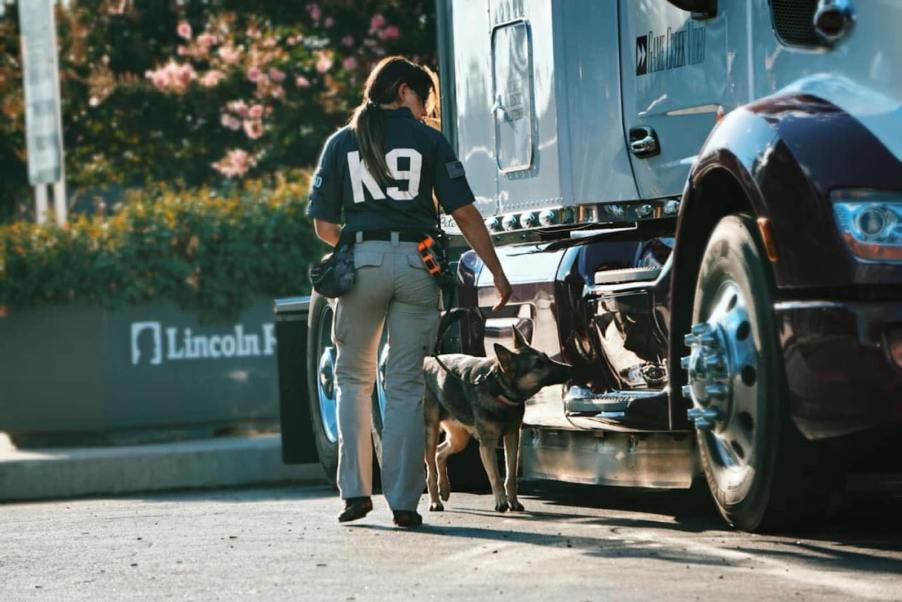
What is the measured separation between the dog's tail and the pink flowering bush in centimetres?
1076

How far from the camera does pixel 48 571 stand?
21.6 ft

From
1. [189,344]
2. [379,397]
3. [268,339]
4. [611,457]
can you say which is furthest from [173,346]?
[611,457]

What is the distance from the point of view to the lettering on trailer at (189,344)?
15.3 metres

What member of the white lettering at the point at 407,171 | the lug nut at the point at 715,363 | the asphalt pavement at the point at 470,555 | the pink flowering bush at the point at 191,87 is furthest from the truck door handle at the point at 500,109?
the pink flowering bush at the point at 191,87

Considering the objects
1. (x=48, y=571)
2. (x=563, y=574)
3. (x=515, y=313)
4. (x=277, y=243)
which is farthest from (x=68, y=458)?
(x=563, y=574)

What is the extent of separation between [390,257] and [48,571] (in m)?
1.73

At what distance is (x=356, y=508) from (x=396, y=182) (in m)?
1.26

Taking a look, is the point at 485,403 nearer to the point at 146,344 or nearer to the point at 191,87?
the point at 146,344

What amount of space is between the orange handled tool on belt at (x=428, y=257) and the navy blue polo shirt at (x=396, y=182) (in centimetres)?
6

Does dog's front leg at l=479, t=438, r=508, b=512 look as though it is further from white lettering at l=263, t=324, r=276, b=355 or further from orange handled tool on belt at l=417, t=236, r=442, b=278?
white lettering at l=263, t=324, r=276, b=355

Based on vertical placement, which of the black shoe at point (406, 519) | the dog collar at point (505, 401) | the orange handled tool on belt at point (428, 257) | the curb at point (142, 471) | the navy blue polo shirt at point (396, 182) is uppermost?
the navy blue polo shirt at point (396, 182)

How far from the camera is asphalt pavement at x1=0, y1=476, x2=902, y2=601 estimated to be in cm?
555

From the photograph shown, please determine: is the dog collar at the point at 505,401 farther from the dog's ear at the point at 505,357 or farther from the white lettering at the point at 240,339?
the white lettering at the point at 240,339

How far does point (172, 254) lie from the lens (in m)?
15.5
